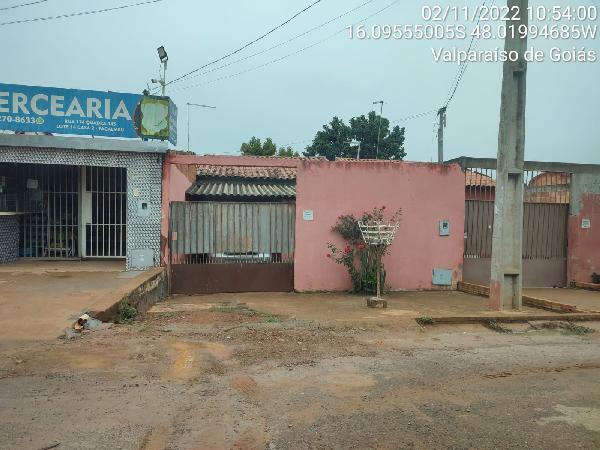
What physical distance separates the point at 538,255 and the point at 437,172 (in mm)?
3631

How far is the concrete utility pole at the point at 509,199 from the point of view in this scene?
8.29m

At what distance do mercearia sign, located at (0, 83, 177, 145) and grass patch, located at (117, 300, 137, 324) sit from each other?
4525mm

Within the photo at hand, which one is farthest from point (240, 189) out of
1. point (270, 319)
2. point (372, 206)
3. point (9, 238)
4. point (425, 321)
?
point (425, 321)

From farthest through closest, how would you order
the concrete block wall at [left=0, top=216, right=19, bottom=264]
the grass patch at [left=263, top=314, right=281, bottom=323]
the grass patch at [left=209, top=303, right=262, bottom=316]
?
the concrete block wall at [left=0, top=216, right=19, bottom=264] < the grass patch at [left=209, top=303, right=262, bottom=316] < the grass patch at [left=263, top=314, right=281, bottom=323]

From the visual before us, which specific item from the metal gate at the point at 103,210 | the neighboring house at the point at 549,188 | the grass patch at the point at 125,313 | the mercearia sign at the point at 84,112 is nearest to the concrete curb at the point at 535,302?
the neighboring house at the point at 549,188

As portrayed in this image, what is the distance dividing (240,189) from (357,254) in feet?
14.4

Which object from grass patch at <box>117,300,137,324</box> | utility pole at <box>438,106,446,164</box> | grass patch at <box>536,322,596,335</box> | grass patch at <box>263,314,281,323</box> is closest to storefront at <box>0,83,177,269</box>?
grass patch at <box>117,300,137,324</box>

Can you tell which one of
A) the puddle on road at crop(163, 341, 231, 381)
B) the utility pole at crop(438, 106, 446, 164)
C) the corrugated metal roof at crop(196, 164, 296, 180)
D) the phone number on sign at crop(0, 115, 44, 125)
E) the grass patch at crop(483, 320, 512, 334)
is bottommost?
the grass patch at crop(483, 320, 512, 334)

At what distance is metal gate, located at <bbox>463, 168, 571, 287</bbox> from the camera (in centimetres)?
1159

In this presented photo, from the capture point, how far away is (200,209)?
10641 mm

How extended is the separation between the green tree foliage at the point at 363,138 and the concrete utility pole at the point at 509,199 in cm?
2304

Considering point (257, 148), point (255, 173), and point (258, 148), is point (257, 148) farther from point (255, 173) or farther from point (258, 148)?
point (255, 173)

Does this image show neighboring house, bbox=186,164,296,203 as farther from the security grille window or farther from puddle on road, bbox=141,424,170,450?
puddle on road, bbox=141,424,170,450

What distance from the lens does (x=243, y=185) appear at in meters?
14.1
